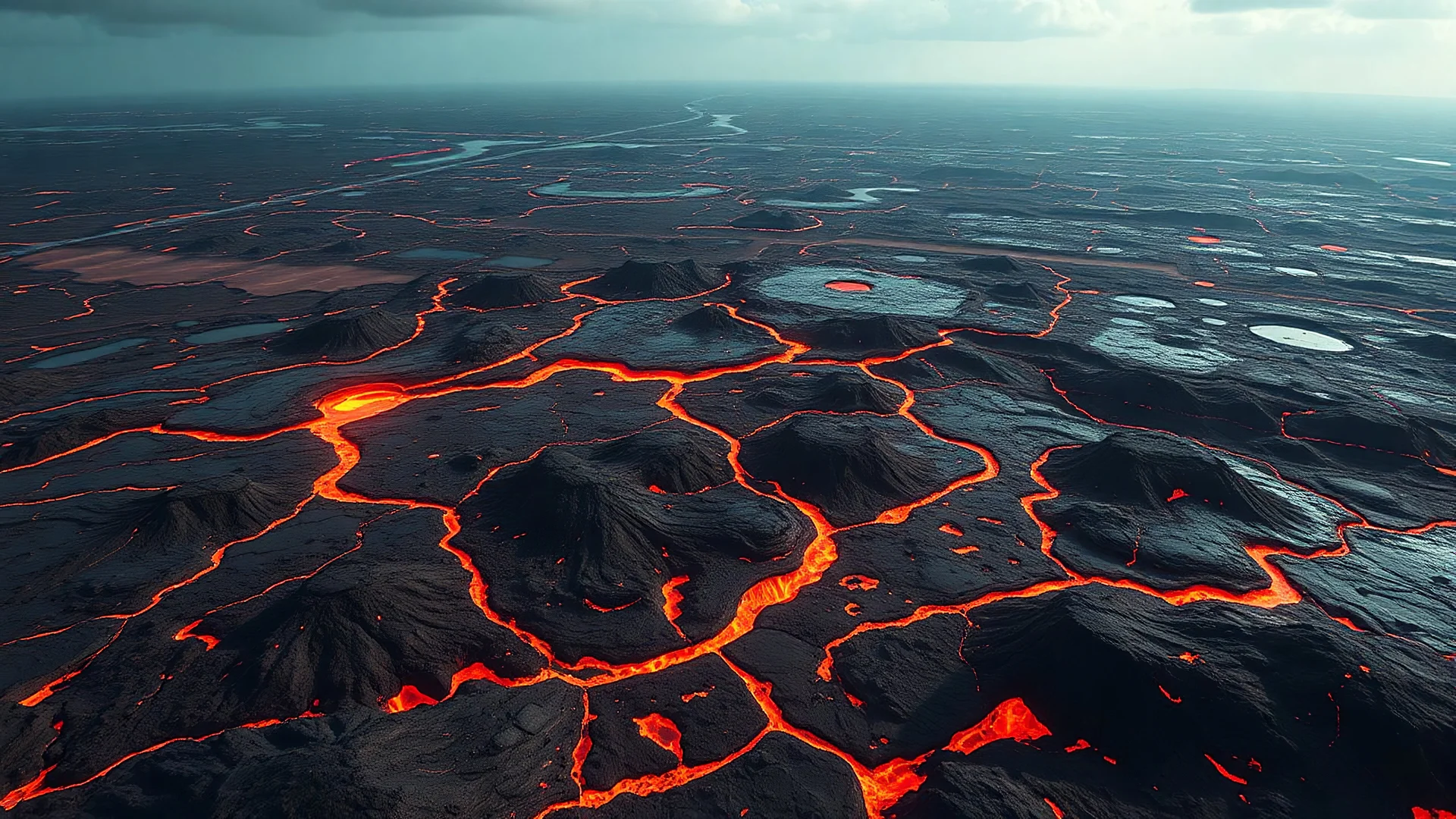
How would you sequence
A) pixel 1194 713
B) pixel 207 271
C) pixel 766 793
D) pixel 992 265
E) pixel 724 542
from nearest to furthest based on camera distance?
1. pixel 766 793
2. pixel 1194 713
3. pixel 724 542
4. pixel 207 271
5. pixel 992 265

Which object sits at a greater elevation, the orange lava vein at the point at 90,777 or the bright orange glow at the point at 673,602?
the orange lava vein at the point at 90,777

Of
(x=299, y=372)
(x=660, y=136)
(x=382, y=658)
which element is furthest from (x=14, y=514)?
(x=660, y=136)

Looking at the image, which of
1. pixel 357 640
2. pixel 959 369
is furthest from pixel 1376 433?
pixel 357 640

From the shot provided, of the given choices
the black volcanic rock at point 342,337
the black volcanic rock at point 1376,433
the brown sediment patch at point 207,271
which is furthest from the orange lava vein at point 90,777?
the brown sediment patch at point 207,271

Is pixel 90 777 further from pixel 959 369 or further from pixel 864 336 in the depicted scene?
pixel 959 369

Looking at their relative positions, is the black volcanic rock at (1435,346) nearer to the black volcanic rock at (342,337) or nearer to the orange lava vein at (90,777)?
the orange lava vein at (90,777)

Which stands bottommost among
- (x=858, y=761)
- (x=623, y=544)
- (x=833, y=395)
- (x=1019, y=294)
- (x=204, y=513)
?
(x=858, y=761)

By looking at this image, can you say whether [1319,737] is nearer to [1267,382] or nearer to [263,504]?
[1267,382]
